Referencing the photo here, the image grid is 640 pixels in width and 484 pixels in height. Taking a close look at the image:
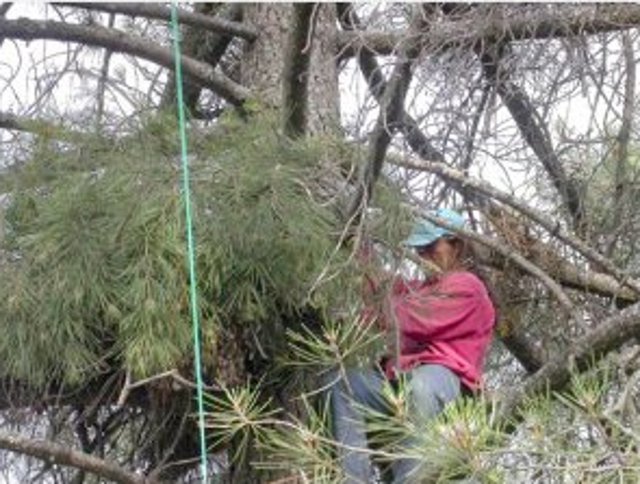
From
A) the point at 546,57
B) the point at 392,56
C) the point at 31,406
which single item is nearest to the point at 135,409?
the point at 31,406

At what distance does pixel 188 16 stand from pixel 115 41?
169mm

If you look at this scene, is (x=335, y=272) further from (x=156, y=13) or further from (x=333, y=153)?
(x=156, y=13)

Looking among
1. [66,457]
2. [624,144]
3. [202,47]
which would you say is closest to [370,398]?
[66,457]

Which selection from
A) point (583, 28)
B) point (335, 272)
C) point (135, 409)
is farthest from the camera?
point (583, 28)

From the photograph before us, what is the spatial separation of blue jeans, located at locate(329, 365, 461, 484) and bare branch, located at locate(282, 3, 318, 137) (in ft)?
1.80

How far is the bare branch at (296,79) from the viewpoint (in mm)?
3410

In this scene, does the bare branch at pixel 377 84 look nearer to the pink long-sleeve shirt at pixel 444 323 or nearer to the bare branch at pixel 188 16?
the bare branch at pixel 188 16

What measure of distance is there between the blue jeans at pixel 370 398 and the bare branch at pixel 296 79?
55 cm

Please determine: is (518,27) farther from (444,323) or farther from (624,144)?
(444,323)

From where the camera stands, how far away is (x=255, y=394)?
3197mm

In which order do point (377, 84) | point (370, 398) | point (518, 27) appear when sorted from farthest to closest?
1. point (377, 84)
2. point (518, 27)
3. point (370, 398)

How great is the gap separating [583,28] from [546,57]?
0.43 feet

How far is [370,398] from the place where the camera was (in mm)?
3182

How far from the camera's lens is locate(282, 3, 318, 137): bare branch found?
3.41 metres
